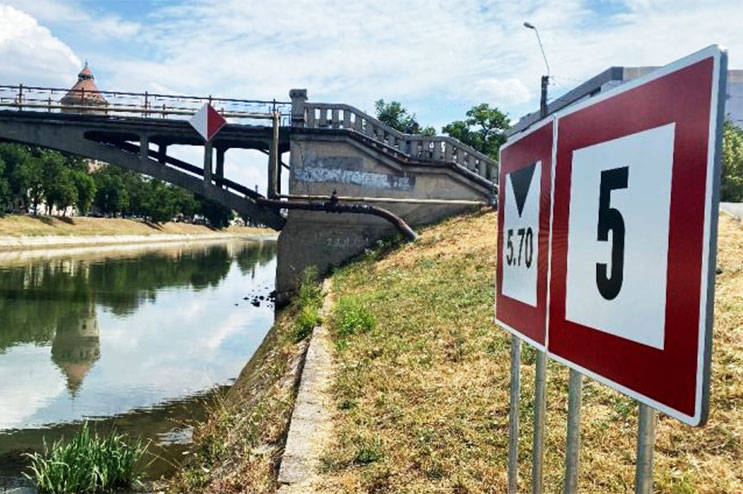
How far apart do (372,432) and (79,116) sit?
18.2 m

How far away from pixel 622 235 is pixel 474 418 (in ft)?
11.7

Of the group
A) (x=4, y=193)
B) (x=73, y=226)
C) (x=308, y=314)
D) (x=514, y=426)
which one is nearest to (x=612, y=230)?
(x=514, y=426)

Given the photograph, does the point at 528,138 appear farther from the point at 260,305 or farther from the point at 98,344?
the point at 260,305

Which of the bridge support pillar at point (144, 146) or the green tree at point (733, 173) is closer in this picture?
the bridge support pillar at point (144, 146)

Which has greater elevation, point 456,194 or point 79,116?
point 79,116

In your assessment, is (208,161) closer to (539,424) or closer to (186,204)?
(539,424)

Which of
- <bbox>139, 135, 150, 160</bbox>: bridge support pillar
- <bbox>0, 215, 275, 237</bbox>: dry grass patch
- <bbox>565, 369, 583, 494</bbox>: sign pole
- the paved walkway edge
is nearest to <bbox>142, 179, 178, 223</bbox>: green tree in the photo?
<bbox>0, 215, 275, 237</bbox>: dry grass patch

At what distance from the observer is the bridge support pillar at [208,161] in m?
19.9

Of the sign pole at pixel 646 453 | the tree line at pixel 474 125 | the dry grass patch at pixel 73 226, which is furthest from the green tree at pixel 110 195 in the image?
the sign pole at pixel 646 453

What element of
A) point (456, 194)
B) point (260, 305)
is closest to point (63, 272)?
point (260, 305)

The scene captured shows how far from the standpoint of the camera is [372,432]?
4.86 meters

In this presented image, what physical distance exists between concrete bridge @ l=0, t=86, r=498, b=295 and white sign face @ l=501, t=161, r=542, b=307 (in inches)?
652

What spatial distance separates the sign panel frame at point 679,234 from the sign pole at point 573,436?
0.23 m

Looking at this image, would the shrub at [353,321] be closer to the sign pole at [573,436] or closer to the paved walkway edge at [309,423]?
the paved walkway edge at [309,423]
